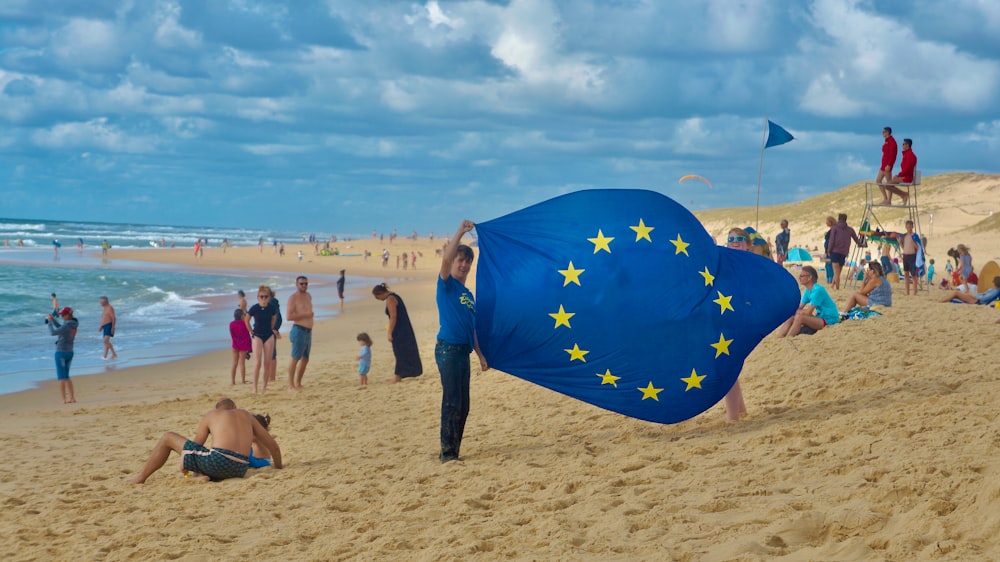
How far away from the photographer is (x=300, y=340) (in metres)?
12.9

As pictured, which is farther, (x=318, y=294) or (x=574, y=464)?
(x=318, y=294)

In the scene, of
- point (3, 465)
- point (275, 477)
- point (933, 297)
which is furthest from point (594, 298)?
point (933, 297)

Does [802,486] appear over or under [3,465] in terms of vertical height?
over

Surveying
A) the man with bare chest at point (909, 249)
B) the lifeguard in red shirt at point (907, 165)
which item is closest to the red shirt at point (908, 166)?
the lifeguard in red shirt at point (907, 165)

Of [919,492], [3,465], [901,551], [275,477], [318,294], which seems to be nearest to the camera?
[901,551]

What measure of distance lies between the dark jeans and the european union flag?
226 mm

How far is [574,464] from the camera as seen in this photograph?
6.94 meters

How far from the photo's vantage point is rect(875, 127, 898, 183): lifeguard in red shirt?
55.3 ft

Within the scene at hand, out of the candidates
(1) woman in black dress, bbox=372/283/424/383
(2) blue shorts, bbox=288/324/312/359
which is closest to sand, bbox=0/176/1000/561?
(1) woman in black dress, bbox=372/283/424/383

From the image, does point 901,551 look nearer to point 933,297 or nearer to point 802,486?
point 802,486

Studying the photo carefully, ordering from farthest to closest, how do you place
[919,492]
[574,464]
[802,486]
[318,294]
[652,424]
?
[318,294] < [652,424] < [574,464] < [802,486] < [919,492]

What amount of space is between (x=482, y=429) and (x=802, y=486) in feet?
13.9

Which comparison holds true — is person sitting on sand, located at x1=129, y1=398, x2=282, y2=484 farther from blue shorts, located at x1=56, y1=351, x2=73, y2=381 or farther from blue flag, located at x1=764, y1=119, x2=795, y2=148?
blue flag, located at x1=764, y1=119, x2=795, y2=148

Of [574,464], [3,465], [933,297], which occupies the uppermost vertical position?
[933,297]
